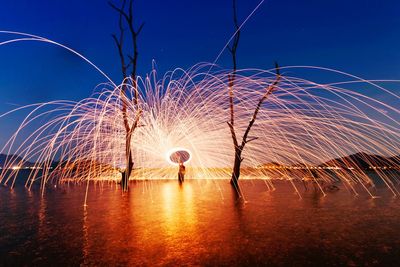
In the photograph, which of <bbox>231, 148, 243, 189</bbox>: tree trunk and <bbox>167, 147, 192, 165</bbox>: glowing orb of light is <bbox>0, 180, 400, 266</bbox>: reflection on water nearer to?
<bbox>231, 148, 243, 189</bbox>: tree trunk

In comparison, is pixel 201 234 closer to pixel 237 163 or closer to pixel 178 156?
pixel 237 163

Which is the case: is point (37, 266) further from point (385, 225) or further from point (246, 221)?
point (385, 225)

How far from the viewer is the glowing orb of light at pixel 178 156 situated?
26.4 m

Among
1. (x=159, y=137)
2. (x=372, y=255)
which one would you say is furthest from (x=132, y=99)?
(x=372, y=255)

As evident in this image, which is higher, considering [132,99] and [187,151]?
[132,99]

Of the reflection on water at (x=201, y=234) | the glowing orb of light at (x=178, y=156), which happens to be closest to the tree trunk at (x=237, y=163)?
the glowing orb of light at (x=178, y=156)

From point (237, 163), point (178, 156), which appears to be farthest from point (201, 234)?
point (178, 156)

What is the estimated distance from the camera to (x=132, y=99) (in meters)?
22.1

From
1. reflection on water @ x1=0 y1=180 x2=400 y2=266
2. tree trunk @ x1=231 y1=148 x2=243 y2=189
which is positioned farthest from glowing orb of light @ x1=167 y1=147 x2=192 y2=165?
reflection on water @ x1=0 y1=180 x2=400 y2=266

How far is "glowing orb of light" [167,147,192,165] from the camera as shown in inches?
1040

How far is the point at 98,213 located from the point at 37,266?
19.0 ft

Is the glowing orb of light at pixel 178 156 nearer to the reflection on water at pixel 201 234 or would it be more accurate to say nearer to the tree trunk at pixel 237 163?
the tree trunk at pixel 237 163

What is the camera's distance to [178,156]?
89.5 feet

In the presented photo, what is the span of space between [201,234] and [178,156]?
734 inches
